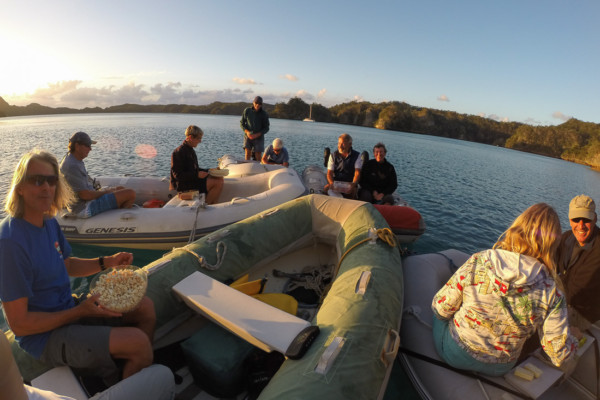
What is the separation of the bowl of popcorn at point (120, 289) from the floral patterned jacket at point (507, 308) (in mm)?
2265

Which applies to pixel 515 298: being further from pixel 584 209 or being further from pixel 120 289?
pixel 120 289

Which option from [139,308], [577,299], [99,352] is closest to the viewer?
[99,352]

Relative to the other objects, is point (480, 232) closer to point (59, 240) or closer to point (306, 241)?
point (306, 241)

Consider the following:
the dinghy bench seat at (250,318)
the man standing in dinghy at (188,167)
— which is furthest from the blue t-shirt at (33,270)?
the man standing in dinghy at (188,167)

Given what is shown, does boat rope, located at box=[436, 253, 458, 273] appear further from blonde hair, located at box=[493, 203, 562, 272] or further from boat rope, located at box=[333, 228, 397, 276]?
blonde hair, located at box=[493, 203, 562, 272]

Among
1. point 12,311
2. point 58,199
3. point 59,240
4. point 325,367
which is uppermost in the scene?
point 58,199

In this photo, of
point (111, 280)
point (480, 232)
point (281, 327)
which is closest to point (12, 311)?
point (111, 280)

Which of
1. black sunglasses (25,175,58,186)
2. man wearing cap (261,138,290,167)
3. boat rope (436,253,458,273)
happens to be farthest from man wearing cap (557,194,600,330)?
man wearing cap (261,138,290,167)

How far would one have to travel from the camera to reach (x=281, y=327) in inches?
84.9

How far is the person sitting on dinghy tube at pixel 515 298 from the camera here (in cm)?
174

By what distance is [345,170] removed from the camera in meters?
6.24

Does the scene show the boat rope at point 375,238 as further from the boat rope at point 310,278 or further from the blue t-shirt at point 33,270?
the blue t-shirt at point 33,270

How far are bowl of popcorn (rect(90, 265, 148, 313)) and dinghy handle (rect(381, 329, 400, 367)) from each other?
1792mm

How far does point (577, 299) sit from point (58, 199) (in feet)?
13.8
